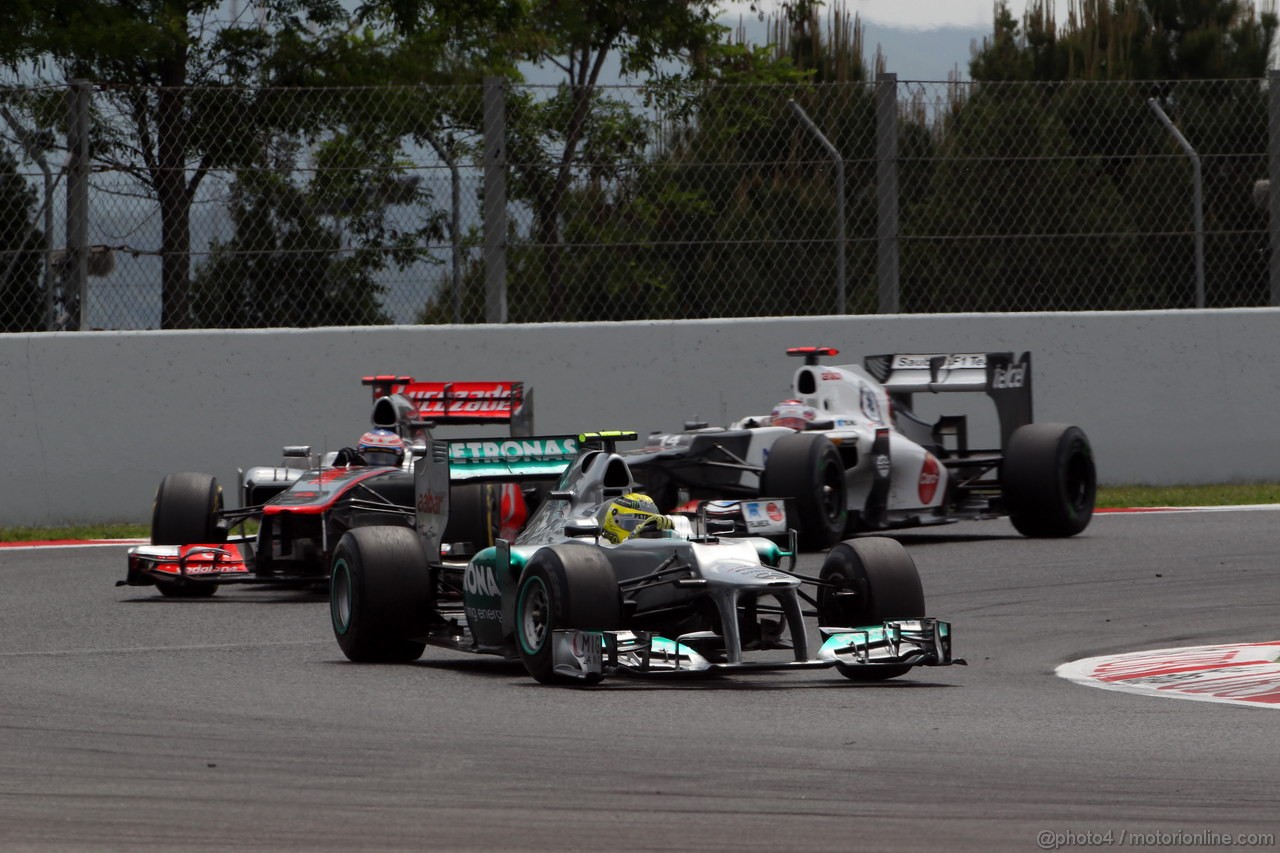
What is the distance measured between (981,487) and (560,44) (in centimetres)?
1752

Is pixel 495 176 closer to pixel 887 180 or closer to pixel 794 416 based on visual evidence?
pixel 887 180

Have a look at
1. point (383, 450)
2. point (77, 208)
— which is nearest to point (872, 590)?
point (383, 450)

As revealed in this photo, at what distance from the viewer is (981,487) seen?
15.3 metres

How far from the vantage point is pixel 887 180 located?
1695 centimetres

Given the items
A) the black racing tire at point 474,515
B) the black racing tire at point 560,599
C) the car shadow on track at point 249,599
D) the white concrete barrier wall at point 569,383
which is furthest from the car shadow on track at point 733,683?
the white concrete barrier wall at point 569,383

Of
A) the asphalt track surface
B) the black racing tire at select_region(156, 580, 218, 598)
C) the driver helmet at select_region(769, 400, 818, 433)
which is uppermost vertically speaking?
the driver helmet at select_region(769, 400, 818, 433)

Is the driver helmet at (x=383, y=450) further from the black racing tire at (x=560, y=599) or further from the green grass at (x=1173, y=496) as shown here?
the black racing tire at (x=560, y=599)

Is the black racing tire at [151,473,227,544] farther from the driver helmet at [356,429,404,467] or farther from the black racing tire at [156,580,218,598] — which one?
the driver helmet at [356,429,404,467]

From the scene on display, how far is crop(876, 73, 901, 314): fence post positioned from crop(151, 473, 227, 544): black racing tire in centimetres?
643

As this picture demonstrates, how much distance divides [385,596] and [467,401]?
15.8 feet

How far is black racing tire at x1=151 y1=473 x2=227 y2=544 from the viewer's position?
12828 mm

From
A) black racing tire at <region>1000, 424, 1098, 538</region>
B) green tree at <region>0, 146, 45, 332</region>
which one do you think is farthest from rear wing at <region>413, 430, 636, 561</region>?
green tree at <region>0, 146, 45, 332</region>

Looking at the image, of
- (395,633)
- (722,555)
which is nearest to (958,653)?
(722,555)

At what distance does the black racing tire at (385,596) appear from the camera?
9352mm
